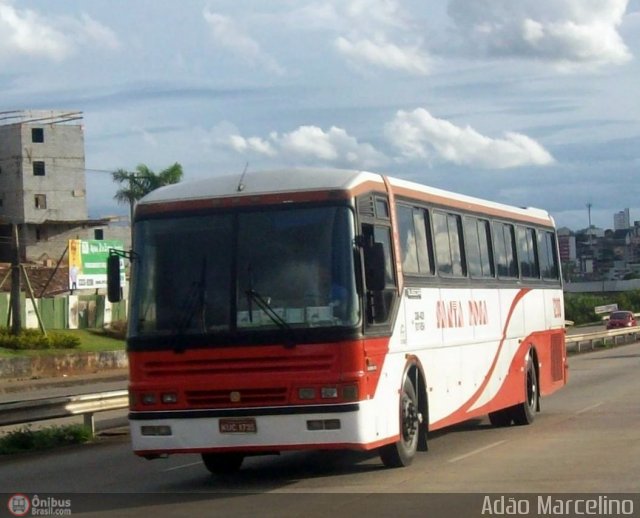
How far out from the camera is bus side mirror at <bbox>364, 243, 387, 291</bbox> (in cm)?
1221

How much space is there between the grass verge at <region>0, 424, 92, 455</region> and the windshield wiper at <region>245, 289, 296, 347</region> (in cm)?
655

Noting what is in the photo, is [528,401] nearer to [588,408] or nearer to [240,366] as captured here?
[588,408]

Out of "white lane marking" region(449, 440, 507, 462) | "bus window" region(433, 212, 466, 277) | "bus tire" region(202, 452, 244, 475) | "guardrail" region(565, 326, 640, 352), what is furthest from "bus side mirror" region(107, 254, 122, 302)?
"guardrail" region(565, 326, 640, 352)

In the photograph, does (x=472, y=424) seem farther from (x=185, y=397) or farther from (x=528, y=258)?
(x=185, y=397)

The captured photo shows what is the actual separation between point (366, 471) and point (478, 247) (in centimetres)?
485

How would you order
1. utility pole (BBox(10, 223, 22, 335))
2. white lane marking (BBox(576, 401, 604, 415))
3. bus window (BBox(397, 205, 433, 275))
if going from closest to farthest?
bus window (BBox(397, 205, 433, 275)) < white lane marking (BBox(576, 401, 604, 415)) < utility pole (BBox(10, 223, 22, 335))

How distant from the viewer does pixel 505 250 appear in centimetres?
1866

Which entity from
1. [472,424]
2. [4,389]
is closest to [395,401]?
[472,424]

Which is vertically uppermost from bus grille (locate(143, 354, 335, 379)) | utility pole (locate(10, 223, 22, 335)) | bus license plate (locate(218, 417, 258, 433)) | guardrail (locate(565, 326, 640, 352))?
utility pole (locate(10, 223, 22, 335))

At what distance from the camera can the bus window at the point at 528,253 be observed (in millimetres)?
19602

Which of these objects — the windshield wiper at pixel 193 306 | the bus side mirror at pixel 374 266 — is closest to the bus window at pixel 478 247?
the bus side mirror at pixel 374 266

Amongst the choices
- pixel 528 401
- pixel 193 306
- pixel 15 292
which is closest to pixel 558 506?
pixel 193 306

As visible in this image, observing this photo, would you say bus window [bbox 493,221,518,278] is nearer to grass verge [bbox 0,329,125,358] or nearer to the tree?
grass verge [bbox 0,329,125,358]

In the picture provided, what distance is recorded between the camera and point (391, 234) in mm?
13516
